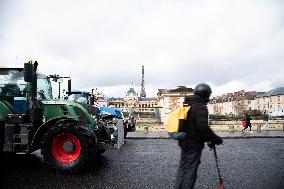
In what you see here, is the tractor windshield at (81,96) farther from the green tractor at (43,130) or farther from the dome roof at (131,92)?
the dome roof at (131,92)

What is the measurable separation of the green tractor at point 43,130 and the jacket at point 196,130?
3543 mm

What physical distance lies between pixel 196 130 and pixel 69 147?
13.5ft

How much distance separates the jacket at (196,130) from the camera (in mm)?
4969

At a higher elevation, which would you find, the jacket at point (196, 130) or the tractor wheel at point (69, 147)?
the jacket at point (196, 130)

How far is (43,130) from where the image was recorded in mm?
8500

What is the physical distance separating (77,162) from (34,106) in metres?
1.85

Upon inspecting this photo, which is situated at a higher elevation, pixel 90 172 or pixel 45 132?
pixel 45 132

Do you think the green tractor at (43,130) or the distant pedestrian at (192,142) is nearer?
the distant pedestrian at (192,142)

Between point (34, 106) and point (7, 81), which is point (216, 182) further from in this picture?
point (7, 81)

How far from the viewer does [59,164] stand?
26.5 ft

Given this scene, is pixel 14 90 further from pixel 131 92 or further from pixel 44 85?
pixel 131 92

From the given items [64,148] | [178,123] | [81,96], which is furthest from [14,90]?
[81,96]

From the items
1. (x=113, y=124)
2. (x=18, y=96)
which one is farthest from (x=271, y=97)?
(x=18, y=96)

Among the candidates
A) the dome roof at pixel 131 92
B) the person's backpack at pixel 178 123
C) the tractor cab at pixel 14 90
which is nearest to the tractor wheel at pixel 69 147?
the tractor cab at pixel 14 90
